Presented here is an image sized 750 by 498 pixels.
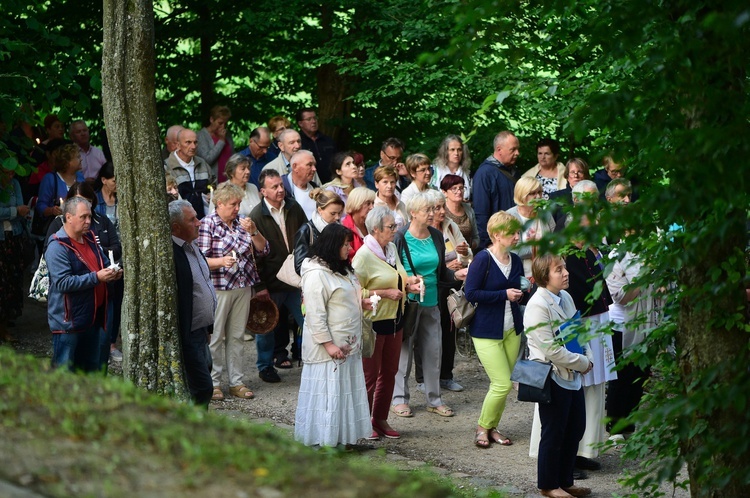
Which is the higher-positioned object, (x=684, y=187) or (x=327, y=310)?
(x=684, y=187)

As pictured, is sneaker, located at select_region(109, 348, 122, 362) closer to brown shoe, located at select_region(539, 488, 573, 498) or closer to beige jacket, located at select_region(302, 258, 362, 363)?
beige jacket, located at select_region(302, 258, 362, 363)

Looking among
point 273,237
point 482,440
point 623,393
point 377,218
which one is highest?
point 377,218

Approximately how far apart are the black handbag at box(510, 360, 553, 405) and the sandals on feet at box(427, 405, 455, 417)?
7.87 ft

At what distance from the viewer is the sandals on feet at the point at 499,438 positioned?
978 centimetres

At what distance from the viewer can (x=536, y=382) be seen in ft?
27.0

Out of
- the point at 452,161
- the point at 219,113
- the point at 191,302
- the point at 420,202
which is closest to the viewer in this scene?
the point at 191,302

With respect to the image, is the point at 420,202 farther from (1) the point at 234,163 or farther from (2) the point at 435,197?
(1) the point at 234,163

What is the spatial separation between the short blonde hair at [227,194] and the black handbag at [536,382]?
3.81 metres

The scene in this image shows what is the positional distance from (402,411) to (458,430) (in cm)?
69

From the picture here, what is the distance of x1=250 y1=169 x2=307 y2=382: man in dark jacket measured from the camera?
11625 millimetres

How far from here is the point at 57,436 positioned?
4.26m

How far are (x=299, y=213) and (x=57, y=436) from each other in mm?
7699

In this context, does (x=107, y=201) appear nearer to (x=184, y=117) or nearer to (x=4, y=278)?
(x=4, y=278)

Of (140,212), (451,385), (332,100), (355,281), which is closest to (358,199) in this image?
(355,281)
